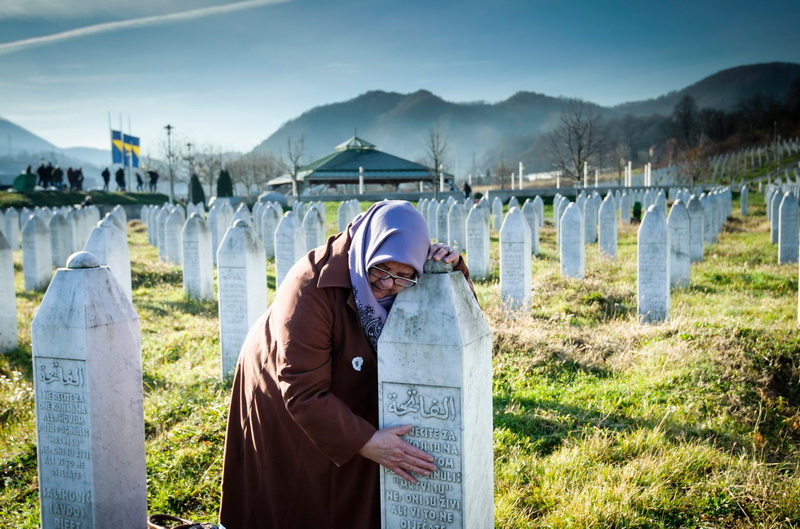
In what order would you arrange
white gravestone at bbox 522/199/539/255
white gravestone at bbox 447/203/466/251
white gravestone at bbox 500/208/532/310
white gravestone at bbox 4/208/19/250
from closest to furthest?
white gravestone at bbox 500/208/532/310, white gravestone at bbox 522/199/539/255, white gravestone at bbox 447/203/466/251, white gravestone at bbox 4/208/19/250

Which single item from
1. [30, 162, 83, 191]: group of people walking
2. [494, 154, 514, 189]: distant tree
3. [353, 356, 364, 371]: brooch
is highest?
[494, 154, 514, 189]: distant tree

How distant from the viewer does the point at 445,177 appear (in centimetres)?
4312

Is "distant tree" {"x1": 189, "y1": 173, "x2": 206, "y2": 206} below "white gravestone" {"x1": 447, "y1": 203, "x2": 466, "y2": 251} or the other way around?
the other way around

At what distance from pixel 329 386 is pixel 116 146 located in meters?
43.9

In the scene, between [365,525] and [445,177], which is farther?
[445,177]

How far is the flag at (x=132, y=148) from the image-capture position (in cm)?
4169

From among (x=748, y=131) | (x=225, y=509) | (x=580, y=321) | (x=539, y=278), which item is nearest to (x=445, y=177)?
(x=539, y=278)

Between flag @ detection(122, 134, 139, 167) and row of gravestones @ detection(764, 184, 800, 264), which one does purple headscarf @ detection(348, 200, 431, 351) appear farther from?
flag @ detection(122, 134, 139, 167)

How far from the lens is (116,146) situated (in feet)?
135

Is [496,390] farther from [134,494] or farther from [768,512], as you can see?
[134,494]

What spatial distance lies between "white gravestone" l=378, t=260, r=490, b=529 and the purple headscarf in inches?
4.9

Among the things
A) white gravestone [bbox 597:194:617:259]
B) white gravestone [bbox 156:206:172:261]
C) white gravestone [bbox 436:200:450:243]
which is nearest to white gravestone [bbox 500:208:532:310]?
white gravestone [bbox 597:194:617:259]

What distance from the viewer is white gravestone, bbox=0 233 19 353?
809cm

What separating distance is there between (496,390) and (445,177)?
126 feet
